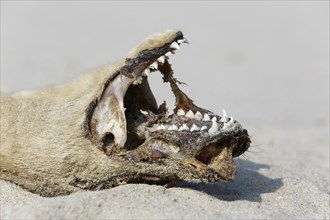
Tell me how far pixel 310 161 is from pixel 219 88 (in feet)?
19.1

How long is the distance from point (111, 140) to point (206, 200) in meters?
0.59

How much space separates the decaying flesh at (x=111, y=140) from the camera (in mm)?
3834

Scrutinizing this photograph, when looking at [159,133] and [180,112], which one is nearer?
[159,133]

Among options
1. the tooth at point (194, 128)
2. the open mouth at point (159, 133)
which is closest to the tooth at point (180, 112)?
the open mouth at point (159, 133)

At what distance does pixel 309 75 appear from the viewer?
12.9 metres

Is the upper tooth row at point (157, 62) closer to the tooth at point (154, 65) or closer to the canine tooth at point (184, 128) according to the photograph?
the tooth at point (154, 65)

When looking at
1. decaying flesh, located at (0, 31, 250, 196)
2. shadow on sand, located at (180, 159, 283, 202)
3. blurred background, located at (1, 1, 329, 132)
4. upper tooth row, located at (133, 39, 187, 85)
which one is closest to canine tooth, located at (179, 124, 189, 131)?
decaying flesh, located at (0, 31, 250, 196)

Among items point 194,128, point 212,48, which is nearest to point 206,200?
point 194,128

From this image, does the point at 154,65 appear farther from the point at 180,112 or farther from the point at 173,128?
the point at 180,112

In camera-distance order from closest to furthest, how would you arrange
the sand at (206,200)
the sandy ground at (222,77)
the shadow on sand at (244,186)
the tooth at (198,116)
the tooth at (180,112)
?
the sand at (206,200) < the sandy ground at (222,77) < the tooth at (198,116) < the tooth at (180,112) < the shadow on sand at (244,186)

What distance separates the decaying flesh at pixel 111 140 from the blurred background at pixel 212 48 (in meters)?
4.73

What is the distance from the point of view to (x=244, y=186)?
15.3 feet

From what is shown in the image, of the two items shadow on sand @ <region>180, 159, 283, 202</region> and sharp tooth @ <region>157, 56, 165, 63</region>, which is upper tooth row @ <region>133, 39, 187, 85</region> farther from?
shadow on sand @ <region>180, 159, 283, 202</region>

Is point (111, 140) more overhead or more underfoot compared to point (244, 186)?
more overhead
